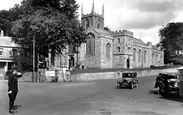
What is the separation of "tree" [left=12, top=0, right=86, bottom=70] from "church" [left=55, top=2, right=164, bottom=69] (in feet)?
39.6

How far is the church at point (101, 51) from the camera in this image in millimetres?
55125

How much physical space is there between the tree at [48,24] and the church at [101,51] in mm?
12069

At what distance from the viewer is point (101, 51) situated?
54.7 metres

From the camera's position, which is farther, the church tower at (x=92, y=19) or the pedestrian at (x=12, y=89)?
the church tower at (x=92, y=19)

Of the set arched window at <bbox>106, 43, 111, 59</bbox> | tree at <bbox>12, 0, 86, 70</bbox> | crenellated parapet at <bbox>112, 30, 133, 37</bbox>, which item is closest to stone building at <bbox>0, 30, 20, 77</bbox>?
tree at <bbox>12, 0, 86, 70</bbox>

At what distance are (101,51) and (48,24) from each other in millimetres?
26681

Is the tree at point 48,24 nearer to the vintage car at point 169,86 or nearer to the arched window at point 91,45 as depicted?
the vintage car at point 169,86

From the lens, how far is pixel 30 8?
3328 centimetres

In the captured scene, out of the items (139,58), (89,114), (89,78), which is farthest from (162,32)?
(89,114)

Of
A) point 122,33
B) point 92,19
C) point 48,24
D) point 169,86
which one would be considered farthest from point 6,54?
point 169,86

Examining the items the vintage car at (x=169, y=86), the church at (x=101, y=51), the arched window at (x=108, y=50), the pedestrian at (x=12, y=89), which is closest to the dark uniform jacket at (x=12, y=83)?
the pedestrian at (x=12, y=89)

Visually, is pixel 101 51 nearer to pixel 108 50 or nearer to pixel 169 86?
pixel 108 50

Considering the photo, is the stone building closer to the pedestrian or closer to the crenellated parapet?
the crenellated parapet

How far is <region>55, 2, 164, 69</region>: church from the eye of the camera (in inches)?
2170
